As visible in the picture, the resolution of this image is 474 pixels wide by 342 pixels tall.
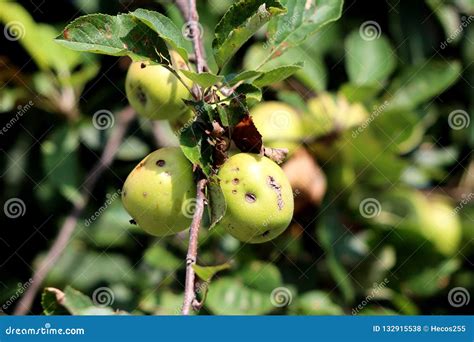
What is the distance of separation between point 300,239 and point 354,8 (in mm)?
732

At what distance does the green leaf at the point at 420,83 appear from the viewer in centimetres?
210

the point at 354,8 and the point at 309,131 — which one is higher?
the point at 354,8

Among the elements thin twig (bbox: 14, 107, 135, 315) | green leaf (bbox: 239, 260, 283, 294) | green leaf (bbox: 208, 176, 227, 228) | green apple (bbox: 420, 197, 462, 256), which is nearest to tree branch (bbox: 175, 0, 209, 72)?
green leaf (bbox: 208, 176, 227, 228)

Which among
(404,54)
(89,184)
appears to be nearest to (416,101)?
(404,54)

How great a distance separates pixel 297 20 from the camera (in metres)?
1.40

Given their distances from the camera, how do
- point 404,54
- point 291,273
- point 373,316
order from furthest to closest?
point 404,54 < point 291,273 < point 373,316

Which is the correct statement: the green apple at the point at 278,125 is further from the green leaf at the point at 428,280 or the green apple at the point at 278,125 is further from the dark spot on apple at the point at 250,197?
the dark spot on apple at the point at 250,197

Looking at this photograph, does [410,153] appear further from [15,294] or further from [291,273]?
[15,294]

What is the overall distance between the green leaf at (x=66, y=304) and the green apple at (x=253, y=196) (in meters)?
0.33

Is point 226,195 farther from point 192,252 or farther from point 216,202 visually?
point 192,252

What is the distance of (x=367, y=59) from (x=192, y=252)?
1.24 metres

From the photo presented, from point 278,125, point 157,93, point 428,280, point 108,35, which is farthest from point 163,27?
point 428,280

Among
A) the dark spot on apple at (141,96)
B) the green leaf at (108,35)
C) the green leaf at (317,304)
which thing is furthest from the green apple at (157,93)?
the green leaf at (317,304)

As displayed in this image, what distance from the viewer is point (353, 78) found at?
2148 mm
